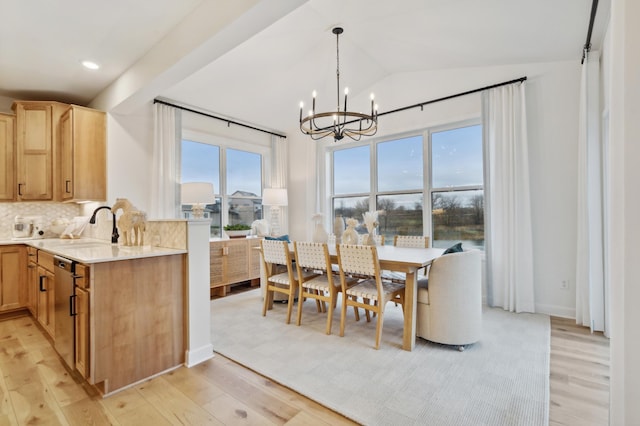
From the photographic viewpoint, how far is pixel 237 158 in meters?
5.53

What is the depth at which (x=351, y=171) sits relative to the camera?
226 inches

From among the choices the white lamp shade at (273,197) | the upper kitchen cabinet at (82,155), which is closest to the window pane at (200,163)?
the white lamp shade at (273,197)

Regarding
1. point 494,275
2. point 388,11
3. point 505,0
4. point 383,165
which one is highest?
point 388,11

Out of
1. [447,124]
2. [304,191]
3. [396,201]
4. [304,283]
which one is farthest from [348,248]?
[304,191]

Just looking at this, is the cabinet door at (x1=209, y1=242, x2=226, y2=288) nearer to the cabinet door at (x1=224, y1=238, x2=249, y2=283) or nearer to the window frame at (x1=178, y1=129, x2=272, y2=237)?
the cabinet door at (x1=224, y1=238, x2=249, y2=283)

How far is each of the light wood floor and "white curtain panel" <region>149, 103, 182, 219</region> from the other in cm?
209

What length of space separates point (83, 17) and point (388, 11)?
9.23 ft

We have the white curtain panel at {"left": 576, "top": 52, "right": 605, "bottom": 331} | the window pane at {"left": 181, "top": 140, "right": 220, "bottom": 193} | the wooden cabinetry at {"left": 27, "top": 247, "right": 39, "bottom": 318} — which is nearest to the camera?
the white curtain panel at {"left": 576, "top": 52, "right": 605, "bottom": 331}

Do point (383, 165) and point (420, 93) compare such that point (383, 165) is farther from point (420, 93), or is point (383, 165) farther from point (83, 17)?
point (83, 17)

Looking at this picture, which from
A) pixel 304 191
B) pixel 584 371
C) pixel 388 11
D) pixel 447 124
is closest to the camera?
pixel 584 371

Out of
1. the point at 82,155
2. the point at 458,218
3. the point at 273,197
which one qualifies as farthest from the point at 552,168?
the point at 82,155

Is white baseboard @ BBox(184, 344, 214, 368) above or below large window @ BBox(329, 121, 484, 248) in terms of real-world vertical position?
below

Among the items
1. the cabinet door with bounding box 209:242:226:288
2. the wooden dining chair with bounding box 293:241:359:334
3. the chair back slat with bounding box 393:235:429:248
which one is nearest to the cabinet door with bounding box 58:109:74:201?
the cabinet door with bounding box 209:242:226:288

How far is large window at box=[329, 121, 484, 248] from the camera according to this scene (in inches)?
173
